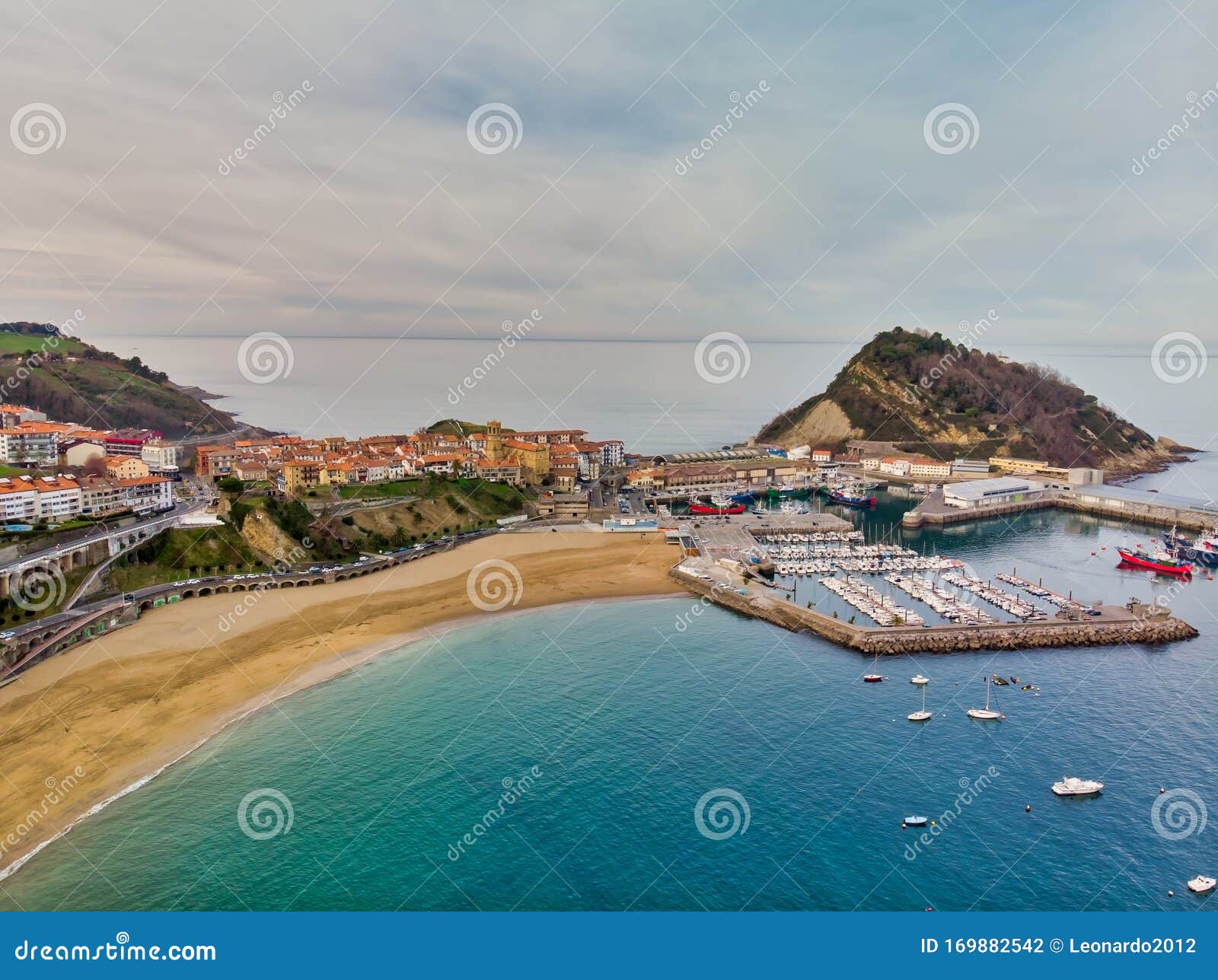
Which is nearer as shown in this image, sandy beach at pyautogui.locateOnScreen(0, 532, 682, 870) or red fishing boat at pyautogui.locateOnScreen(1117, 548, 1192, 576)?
sandy beach at pyautogui.locateOnScreen(0, 532, 682, 870)

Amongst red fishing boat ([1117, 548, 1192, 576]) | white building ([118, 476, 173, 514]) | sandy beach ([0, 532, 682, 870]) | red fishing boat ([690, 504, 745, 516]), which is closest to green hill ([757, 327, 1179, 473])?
red fishing boat ([690, 504, 745, 516])

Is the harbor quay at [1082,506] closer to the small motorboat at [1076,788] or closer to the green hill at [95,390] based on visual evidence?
the small motorboat at [1076,788]

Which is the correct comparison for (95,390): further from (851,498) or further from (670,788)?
(670,788)

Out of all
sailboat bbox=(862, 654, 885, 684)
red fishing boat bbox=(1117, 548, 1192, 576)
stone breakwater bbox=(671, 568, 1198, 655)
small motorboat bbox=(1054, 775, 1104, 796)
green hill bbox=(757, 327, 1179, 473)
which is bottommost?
small motorboat bbox=(1054, 775, 1104, 796)

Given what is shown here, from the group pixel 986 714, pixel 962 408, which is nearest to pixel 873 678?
pixel 986 714

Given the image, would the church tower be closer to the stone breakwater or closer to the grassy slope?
the stone breakwater

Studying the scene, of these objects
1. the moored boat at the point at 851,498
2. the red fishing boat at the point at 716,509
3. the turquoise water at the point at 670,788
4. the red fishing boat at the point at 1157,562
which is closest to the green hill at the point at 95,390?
the red fishing boat at the point at 716,509
